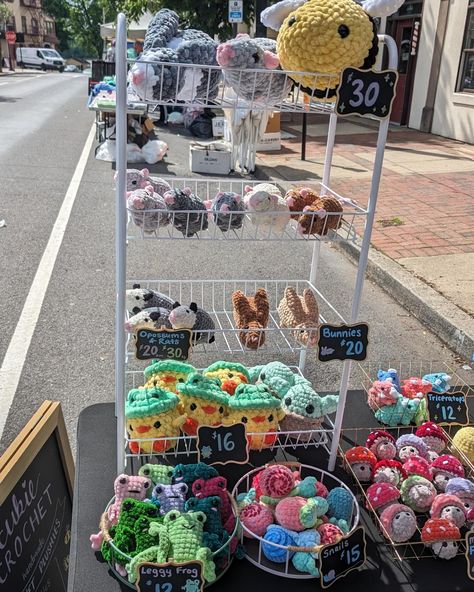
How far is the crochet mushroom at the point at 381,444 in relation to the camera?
2361mm

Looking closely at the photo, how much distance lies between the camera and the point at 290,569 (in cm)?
189

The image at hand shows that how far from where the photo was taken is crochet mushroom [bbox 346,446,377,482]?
2.27 metres

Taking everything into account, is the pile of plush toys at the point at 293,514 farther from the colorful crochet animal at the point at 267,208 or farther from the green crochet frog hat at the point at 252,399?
the colorful crochet animal at the point at 267,208

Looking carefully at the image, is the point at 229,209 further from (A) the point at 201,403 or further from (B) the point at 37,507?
(B) the point at 37,507

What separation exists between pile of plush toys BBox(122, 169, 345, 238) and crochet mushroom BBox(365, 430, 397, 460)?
3.04 ft

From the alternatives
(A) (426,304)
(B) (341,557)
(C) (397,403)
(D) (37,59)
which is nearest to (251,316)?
(C) (397,403)

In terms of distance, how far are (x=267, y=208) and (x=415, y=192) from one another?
6.26 metres

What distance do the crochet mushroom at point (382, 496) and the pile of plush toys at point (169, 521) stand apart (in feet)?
1.77

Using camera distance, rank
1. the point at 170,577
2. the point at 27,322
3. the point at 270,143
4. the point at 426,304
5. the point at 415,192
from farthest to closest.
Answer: the point at 270,143 → the point at 415,192 → the point at 426,304 → the point at 27,322 → the point at 170,577

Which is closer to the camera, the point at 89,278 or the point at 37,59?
the point at 89,278

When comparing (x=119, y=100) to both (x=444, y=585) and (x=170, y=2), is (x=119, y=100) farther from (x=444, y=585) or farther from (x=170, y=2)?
(x=170, y=2)

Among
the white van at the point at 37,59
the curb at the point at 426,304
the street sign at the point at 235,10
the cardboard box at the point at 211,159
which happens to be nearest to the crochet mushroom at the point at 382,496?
the curb at the point at 426,304

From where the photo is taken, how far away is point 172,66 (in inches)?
72.1

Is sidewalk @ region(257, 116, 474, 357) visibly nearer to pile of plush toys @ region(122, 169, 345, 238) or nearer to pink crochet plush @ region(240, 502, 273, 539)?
pile of plush toys @ region(122, 169, 345, 238)
